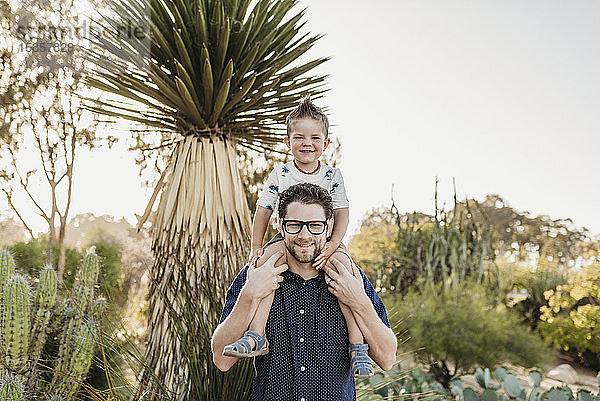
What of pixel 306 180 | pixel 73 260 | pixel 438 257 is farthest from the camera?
pixel 73 260

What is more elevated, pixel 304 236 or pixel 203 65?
pixel 203 65

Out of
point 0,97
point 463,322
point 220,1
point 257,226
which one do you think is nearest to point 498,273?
point 463,322

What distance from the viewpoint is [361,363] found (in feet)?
5.76

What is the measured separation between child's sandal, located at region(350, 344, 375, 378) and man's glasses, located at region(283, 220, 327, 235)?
47cm

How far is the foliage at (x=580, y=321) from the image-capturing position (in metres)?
8.26

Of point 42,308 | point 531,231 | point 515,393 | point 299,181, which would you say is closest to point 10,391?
point 42,308

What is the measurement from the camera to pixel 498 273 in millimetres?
9695

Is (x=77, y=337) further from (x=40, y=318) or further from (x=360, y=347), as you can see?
(x=360, y=347)

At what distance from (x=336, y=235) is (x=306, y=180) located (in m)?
0.32

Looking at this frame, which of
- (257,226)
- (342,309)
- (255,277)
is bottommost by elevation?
(342,309)

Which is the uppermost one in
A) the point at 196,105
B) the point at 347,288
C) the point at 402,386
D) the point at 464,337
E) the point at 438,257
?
the point at 196,105

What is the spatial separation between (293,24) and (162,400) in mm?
3479

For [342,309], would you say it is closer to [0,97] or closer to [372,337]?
[372,337]

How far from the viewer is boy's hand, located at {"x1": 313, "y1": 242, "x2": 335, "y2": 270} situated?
188 cm
